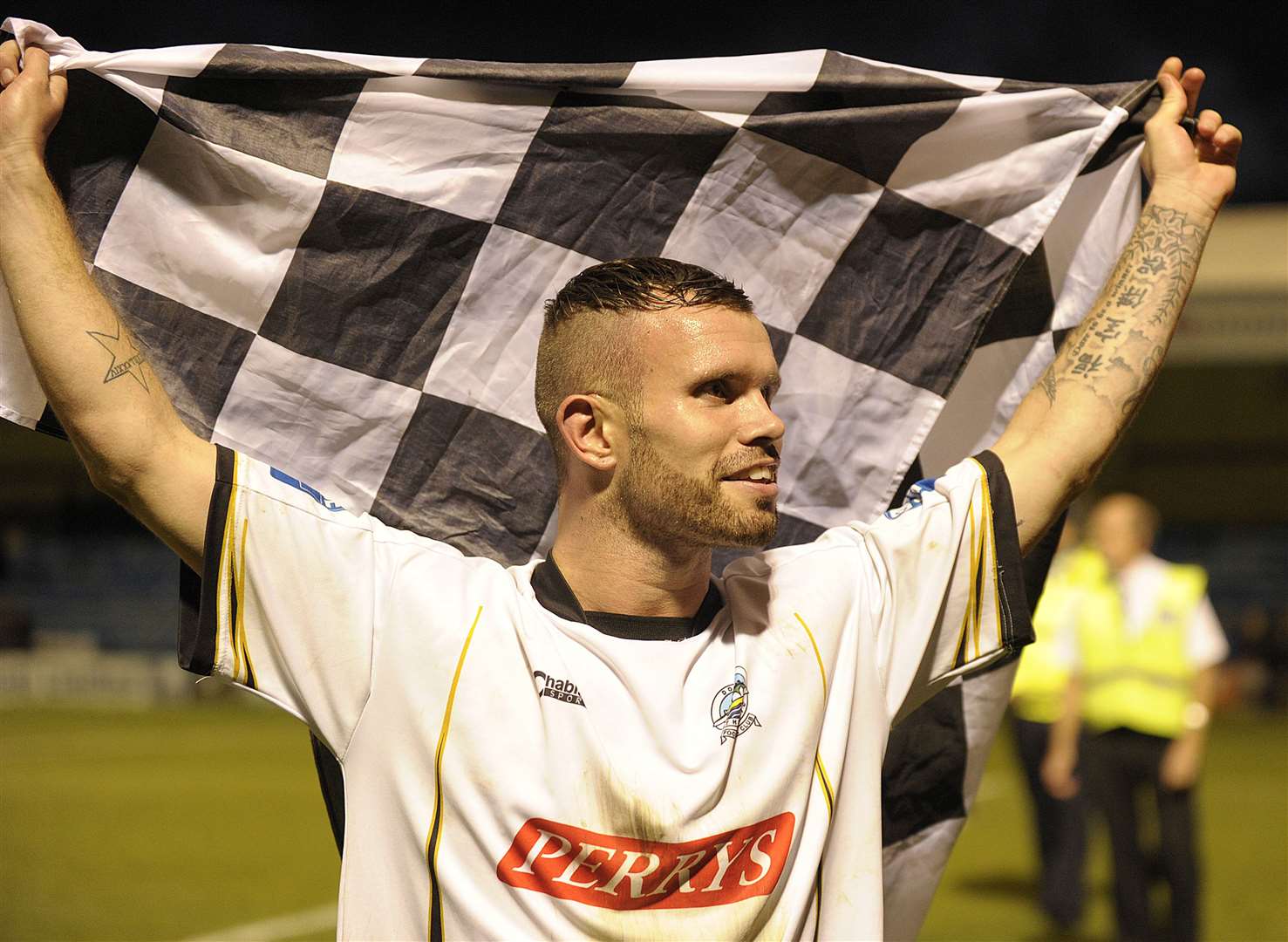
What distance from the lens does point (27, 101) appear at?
1.89 metres

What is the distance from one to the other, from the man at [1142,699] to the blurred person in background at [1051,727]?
28cm

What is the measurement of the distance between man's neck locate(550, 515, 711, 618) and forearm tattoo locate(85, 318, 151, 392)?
0.65 metres

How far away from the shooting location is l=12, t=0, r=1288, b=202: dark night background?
2188 centimetres

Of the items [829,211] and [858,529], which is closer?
[858,529]

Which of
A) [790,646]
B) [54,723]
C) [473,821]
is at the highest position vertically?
[790,646]

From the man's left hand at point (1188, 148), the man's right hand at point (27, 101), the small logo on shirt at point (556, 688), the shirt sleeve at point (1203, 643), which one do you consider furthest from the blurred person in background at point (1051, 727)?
the man's right hand at point (27, 101)

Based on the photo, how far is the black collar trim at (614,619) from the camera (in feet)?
6.08

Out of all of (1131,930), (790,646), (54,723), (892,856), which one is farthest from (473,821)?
(54,723)

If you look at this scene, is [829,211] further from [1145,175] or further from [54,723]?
[54,723]

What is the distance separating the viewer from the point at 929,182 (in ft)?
7.95

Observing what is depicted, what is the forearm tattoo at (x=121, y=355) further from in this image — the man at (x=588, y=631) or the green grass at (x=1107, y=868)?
the green grass at (x=1107, y=868)

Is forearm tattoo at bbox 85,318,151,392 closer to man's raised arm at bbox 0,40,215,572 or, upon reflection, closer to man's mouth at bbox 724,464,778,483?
man's raised arm at bbox 0,40,215,572

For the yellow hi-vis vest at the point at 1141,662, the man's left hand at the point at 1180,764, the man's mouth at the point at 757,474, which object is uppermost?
the man's mouth at the point at 757,474

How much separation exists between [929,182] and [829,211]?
196 millimetres
